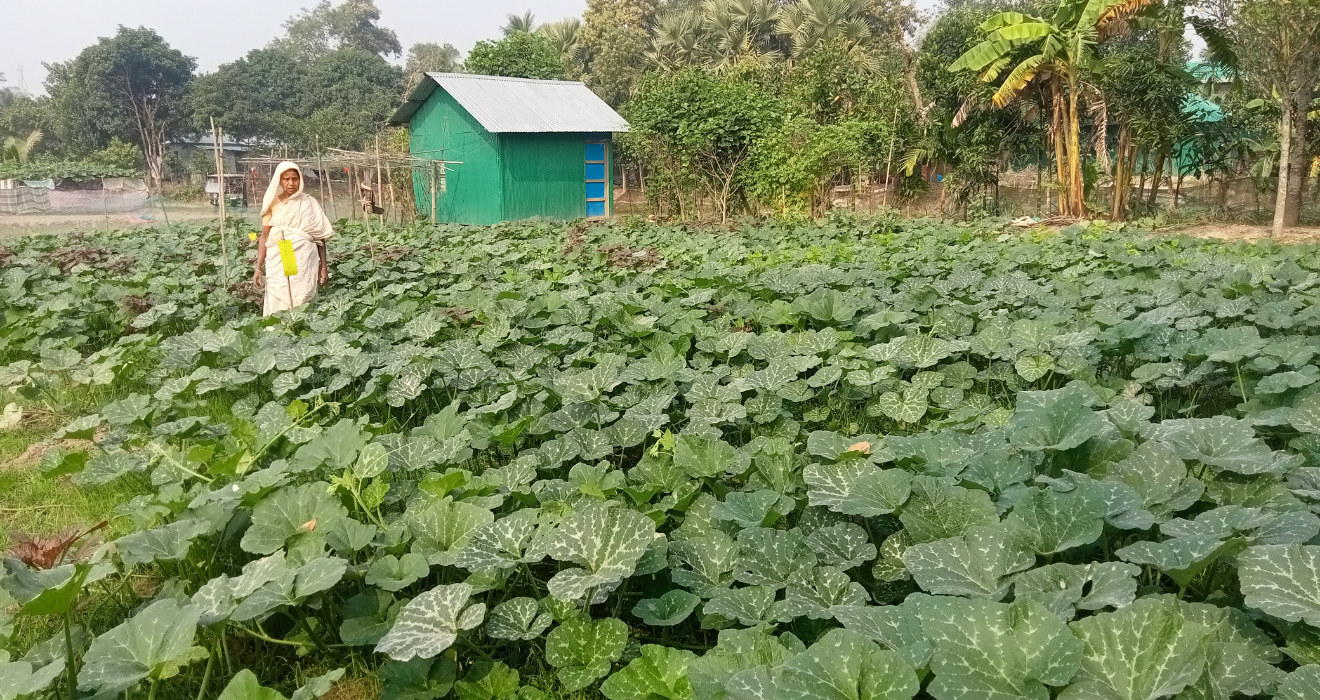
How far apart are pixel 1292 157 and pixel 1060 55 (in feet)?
15.2

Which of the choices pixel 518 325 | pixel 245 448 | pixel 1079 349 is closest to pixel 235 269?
pixel 518 325

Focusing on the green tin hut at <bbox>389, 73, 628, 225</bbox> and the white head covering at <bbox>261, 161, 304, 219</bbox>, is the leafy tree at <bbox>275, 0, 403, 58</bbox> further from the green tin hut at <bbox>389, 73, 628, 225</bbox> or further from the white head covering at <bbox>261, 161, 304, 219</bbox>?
the white head covering at <bbox>261, 161, 304, 219</bbox>

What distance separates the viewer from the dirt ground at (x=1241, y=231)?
43.0 ft

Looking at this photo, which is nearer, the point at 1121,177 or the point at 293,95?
the point at 1121,177

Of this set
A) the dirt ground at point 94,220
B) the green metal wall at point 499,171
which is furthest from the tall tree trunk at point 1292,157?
the dirt ground at point 94,220

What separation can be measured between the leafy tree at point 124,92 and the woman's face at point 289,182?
40255mm

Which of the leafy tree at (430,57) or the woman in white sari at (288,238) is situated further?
the leafy tree at (430,57)

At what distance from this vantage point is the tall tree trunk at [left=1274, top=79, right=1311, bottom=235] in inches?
491

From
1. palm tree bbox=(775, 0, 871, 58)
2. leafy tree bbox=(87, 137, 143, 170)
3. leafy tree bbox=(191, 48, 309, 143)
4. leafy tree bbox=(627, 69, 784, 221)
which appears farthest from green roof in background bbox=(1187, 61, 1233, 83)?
leafy tree bbox=(87, 137, 143, 170)

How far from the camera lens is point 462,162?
65.5 ft

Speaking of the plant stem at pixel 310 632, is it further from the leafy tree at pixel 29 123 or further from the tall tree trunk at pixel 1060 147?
the leafy tree at pixel 29 123

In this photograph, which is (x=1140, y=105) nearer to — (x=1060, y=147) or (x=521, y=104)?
(x=1060, y=147)

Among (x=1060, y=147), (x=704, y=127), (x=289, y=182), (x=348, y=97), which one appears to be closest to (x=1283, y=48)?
(x=1060, y=147)

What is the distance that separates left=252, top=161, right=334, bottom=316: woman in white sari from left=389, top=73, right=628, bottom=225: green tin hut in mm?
11581
